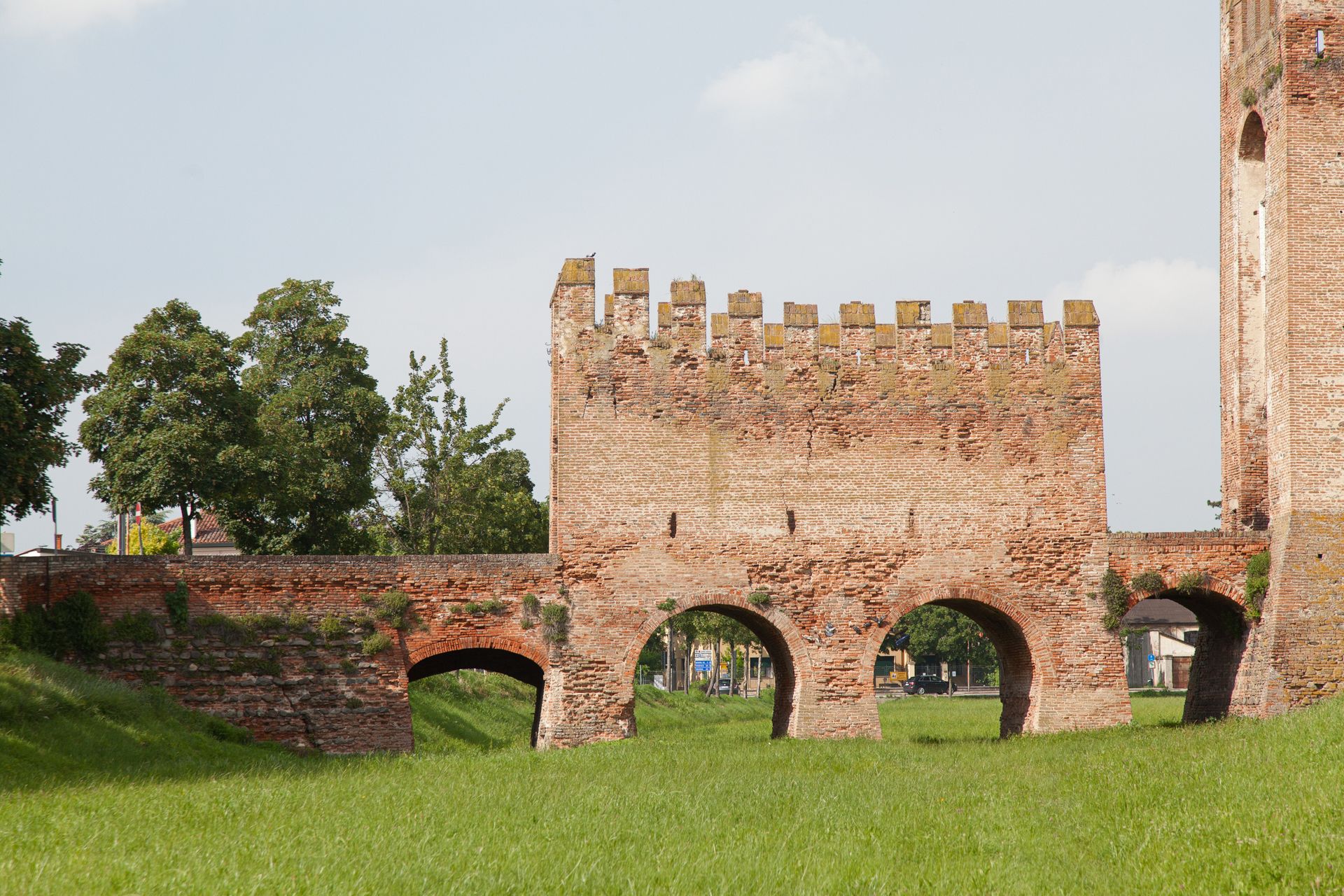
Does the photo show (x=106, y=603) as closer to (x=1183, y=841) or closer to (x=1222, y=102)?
(x=1183, y=841)

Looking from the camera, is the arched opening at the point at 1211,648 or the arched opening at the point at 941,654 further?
the arched opening at the point at 941,654

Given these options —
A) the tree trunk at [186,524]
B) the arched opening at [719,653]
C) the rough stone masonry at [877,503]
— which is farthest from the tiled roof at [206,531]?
the rough stone masonry at [877,503]

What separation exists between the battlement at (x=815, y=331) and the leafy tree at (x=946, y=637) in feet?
143

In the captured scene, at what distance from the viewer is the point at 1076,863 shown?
13.1 meters

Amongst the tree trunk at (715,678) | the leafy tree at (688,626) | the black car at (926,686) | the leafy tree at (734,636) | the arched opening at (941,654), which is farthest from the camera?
the arched opening at (941,654)

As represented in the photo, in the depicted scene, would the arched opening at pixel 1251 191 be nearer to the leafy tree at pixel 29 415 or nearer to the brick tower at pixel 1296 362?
the brick tower at pixel 1296 362

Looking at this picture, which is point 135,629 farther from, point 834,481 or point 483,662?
point 834,481

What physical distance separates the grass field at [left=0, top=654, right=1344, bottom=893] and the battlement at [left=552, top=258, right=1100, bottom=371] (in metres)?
6.86

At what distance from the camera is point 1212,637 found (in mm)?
26266

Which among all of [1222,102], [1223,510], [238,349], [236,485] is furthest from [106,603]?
[1222,102]

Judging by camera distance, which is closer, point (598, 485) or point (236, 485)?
point (598, 485)

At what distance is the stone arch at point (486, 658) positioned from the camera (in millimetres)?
23203

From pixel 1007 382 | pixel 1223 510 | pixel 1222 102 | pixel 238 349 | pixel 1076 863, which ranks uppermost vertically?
pixel 1222 102

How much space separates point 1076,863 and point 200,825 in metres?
8.42
